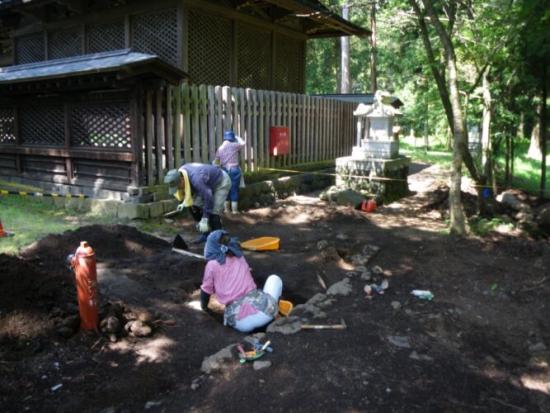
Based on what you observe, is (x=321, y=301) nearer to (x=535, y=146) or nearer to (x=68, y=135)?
(x=68, y=135)

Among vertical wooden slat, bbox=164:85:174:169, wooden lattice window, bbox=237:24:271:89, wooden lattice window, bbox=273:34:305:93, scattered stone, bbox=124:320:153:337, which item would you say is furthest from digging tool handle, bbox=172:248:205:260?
wooden lattice window, bbox=273:34:305:93

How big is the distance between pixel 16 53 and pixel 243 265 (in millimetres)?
12536

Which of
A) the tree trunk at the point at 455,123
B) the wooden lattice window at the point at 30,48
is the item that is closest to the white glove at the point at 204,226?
the tree trunk at the point at 455,123

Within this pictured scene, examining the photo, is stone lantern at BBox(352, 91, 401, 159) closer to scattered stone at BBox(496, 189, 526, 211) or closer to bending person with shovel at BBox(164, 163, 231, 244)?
scattered stone at BBox(496, 189, 526, 211)

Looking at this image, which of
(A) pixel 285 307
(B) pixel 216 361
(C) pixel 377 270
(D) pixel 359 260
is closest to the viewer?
(B) pixel 216 361

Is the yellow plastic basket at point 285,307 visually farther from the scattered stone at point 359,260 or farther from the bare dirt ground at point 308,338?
the scattered stone at point 359,260

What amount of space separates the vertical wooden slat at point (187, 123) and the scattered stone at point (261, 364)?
20.0 feet

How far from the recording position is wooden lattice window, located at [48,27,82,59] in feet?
Result: 40.5

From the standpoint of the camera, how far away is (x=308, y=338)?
4.12 meters

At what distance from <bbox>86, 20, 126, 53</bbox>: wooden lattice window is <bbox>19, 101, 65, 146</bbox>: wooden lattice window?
8.11 feet

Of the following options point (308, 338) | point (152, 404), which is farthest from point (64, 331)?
point (308, 338)

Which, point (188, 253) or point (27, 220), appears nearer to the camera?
point (188, 253)

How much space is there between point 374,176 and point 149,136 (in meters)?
5.46

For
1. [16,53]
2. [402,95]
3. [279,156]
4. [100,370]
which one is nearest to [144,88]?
[279,156]
